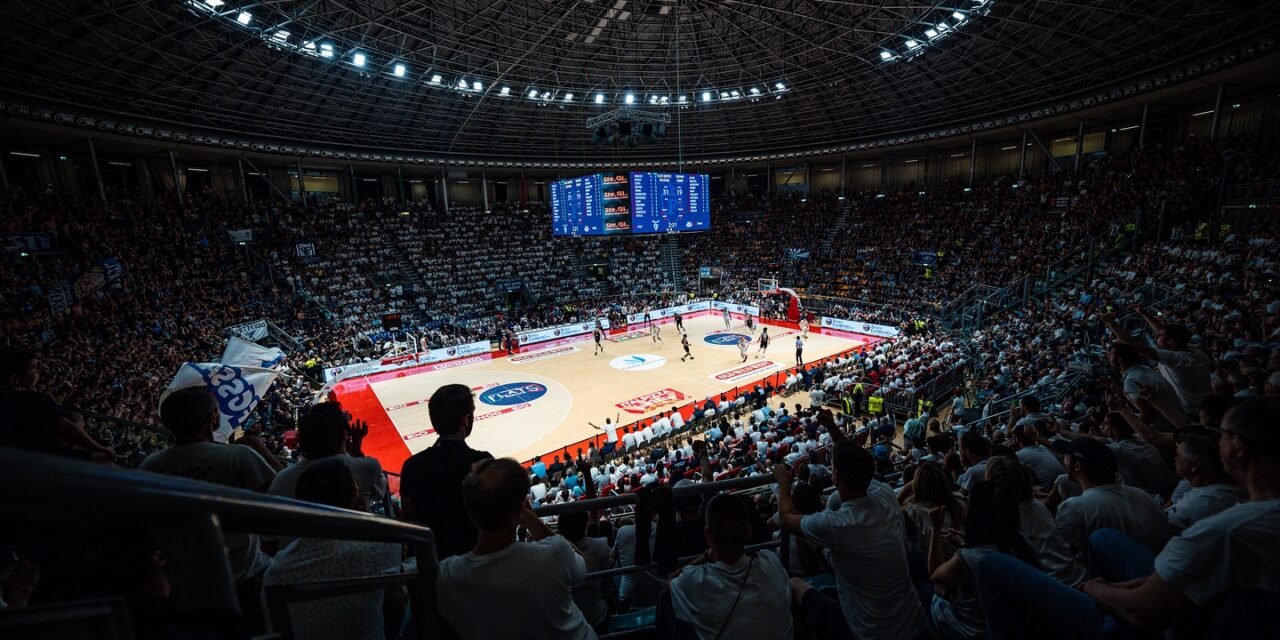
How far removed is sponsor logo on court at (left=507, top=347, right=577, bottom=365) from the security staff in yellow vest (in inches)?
704

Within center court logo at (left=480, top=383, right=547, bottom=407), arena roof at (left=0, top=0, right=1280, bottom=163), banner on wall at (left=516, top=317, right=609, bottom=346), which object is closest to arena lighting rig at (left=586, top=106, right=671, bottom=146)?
arena roof at (left=0, top=0, right=1280, bottom=163)

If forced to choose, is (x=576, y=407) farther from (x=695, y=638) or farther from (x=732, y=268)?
(x=732, y=268)

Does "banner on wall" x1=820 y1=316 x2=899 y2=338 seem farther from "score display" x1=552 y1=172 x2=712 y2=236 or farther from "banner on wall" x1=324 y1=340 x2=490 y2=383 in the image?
"banner on wall" x1=324 y1=340 x2=490 y2=383

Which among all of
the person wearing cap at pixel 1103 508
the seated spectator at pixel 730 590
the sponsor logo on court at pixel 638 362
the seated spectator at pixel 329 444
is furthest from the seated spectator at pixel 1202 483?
the sponsor logo on court at pixel 638 362

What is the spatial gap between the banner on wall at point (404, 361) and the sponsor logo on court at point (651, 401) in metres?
13.1

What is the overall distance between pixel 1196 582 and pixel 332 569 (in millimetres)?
3819

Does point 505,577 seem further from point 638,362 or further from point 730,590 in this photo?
point 638,362

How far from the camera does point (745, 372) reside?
25.2 m

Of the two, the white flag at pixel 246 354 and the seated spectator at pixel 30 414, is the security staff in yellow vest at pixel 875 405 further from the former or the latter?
the seated spectator at pixel 30 414

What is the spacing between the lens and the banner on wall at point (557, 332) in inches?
1282

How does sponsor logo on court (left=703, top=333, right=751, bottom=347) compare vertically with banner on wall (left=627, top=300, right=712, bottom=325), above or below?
below

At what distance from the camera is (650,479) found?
10609mm

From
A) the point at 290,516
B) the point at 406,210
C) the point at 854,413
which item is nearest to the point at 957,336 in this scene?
the point at 854,413

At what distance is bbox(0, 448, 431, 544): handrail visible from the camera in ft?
2.26
